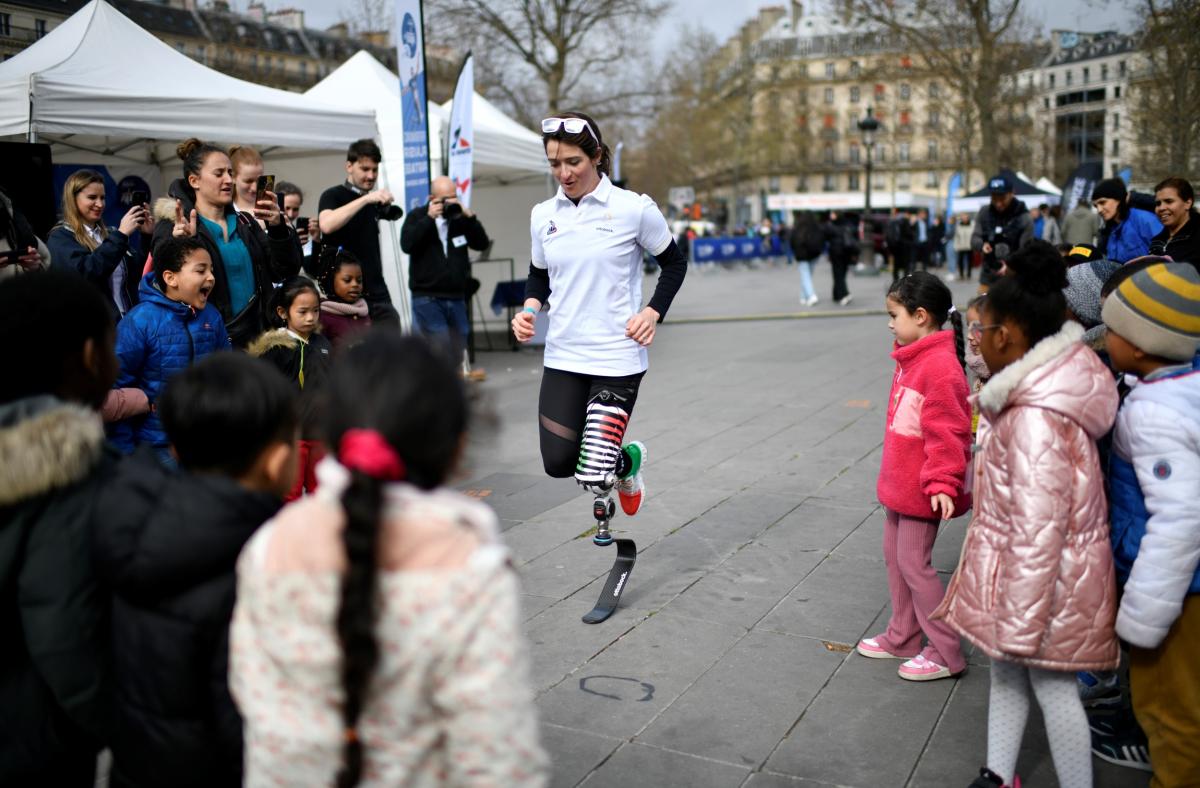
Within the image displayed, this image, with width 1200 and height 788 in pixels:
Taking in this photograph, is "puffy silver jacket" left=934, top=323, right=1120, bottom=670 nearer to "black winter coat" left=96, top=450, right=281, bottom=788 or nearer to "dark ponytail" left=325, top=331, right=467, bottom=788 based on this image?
"dark ponytail" left=325, top=331, right=467, bottom=788

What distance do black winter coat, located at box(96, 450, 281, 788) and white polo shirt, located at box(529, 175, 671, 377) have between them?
244cm

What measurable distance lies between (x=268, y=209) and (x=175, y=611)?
4.33 m

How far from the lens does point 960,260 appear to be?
27875 mm

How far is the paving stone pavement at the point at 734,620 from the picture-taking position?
3.07m

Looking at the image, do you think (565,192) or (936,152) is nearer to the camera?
(565,192)

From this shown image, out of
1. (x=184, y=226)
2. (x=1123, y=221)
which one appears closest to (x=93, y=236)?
(x=184, y=226)

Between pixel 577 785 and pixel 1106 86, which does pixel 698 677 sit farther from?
pixel 1106 86

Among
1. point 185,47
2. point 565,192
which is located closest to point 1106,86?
point 185,47

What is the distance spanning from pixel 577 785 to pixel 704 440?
4.89 m

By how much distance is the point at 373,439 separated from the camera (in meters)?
1.55

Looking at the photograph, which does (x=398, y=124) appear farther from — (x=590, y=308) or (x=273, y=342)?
(x=590, y=308)

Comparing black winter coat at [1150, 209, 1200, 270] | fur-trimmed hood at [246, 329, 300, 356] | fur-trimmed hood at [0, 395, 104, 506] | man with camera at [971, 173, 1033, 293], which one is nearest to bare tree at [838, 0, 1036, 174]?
man with camera at [971, 173, 1033, 293]

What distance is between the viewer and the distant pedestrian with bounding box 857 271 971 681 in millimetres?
3451

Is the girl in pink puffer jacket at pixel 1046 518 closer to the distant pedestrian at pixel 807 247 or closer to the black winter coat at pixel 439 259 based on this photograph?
the black winter coat at pixel 439 259
